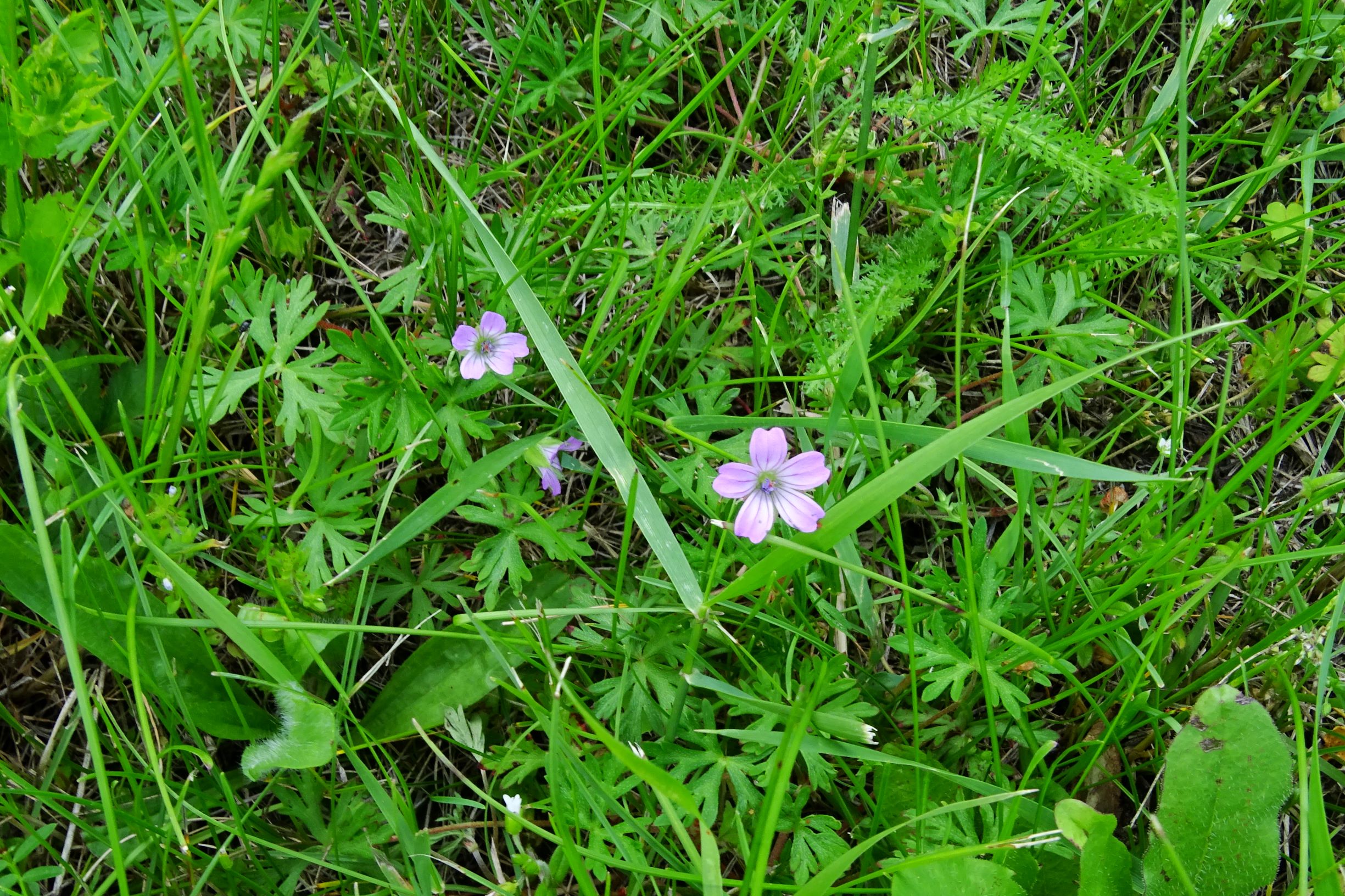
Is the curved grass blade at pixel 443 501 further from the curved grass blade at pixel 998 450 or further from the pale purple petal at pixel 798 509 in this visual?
the pale purple petal at pixel 798 509

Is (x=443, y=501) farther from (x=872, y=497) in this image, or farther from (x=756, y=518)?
(x=872, y=497)

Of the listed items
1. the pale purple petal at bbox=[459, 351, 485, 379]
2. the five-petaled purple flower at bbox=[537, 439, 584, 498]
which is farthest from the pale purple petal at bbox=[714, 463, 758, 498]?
the pale purple petal at bbox=[459, 351, 485, 379]

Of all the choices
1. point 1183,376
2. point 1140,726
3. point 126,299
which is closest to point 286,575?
point 126,299

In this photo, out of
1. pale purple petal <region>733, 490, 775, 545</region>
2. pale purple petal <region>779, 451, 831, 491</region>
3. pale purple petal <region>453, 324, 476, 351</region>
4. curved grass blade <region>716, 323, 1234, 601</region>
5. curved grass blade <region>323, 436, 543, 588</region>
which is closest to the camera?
curved grass blade <region>716, 323, 1234, 601</region>

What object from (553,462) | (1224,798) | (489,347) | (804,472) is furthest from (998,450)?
(489,347)

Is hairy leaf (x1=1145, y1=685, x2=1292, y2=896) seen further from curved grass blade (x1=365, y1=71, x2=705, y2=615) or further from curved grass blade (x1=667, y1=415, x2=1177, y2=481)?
curved grass blade (x1=365, y1=71, x2=705, y2=615)

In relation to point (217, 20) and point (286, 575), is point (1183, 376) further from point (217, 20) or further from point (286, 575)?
point (217, 20)

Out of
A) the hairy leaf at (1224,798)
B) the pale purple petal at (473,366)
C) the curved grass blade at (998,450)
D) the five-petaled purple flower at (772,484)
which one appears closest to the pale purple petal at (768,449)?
the five-petaled purple flower at (772,484)

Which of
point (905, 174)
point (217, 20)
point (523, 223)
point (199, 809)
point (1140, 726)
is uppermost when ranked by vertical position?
point (217, 20)
